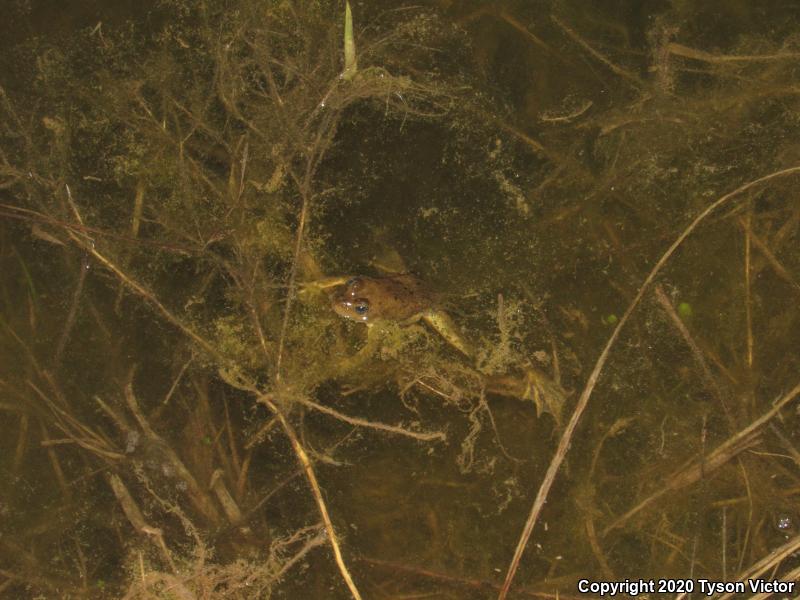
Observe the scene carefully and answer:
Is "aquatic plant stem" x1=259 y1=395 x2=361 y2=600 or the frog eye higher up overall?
the frog eye

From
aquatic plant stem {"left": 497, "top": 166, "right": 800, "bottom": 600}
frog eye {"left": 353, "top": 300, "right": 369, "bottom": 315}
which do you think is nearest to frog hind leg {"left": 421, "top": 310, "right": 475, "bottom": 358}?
frog eye {"left": 353, "top": 300, "right": 369, "bottom": 315}

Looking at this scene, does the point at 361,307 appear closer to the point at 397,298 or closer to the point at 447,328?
the point at 397,298

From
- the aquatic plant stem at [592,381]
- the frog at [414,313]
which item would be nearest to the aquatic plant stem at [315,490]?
the frog at [414,313]

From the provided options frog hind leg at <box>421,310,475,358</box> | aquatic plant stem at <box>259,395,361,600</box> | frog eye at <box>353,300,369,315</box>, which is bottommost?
aquatic plant stem at <box>259,395,361,600</box>

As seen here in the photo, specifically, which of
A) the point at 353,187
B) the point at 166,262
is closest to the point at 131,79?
the point at 166,262

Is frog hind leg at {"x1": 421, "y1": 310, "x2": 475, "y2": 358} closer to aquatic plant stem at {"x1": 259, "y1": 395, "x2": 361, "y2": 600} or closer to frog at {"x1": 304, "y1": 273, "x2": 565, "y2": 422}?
frog at {"x1": 304, "y1": 273, "x2": 565, "y2": 422}

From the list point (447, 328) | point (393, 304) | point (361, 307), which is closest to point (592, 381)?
point (447, 328)
